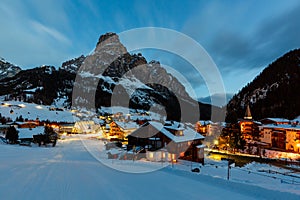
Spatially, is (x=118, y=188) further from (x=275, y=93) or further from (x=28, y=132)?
(x=275, y=93)

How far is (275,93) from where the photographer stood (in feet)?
273

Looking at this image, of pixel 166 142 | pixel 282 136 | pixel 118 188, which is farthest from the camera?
pixel 282 136

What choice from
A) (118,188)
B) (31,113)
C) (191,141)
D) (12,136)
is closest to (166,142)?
(191,141)

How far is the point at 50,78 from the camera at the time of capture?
493 feet

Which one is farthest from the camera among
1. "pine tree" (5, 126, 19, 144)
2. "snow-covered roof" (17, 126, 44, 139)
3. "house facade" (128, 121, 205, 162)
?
"snow-covered roof" (17, 126, 44, 139)

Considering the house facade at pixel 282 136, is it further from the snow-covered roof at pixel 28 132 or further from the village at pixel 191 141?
the snow-covered roof at pixel 28 132

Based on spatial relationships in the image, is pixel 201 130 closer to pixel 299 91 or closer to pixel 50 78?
pixel 299 91

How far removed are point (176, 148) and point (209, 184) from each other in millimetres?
16765

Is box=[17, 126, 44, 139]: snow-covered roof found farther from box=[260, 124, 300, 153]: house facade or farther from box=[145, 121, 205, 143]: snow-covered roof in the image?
box=[260, 124, 300, 153]: house facade

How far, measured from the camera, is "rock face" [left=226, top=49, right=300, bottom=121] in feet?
234

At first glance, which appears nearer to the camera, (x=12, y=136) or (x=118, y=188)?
(x=118, y=188)

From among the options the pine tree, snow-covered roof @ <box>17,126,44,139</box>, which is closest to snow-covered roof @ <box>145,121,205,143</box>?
the pine tree

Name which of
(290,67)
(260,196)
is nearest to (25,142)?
(260,196)

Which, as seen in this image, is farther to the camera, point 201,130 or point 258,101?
point 258,101
